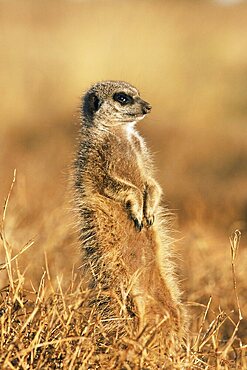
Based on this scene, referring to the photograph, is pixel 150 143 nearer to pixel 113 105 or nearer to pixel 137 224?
pixel 113 105

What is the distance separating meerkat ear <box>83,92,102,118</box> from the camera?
11.7 ft

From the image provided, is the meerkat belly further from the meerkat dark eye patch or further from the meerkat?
the meerkat dark eye patch

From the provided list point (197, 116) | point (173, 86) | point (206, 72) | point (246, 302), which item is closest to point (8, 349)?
point (246, 302)

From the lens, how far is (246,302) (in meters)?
4.16

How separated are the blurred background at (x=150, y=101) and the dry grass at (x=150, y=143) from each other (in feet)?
0.07

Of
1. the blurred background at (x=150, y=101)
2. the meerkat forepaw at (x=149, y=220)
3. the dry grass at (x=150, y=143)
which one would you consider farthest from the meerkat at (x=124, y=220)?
the blurred background at (x=150, y=101)

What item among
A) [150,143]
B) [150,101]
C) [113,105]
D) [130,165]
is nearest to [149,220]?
[130,165]

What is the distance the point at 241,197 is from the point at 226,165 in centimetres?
170

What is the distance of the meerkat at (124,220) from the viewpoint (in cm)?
308

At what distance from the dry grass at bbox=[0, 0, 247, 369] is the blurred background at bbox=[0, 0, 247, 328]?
0.02 m

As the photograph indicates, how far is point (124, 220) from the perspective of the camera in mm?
3180

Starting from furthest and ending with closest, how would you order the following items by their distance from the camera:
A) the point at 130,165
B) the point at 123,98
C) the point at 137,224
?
the point at 123,98 < the point at 130,165 < the point at 137,224

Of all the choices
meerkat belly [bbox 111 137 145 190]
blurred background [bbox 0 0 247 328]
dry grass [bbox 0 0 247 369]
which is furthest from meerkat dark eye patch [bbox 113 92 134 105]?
blurred background [bbox 0 0 247 328]

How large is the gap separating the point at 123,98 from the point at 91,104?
0.15 meters
